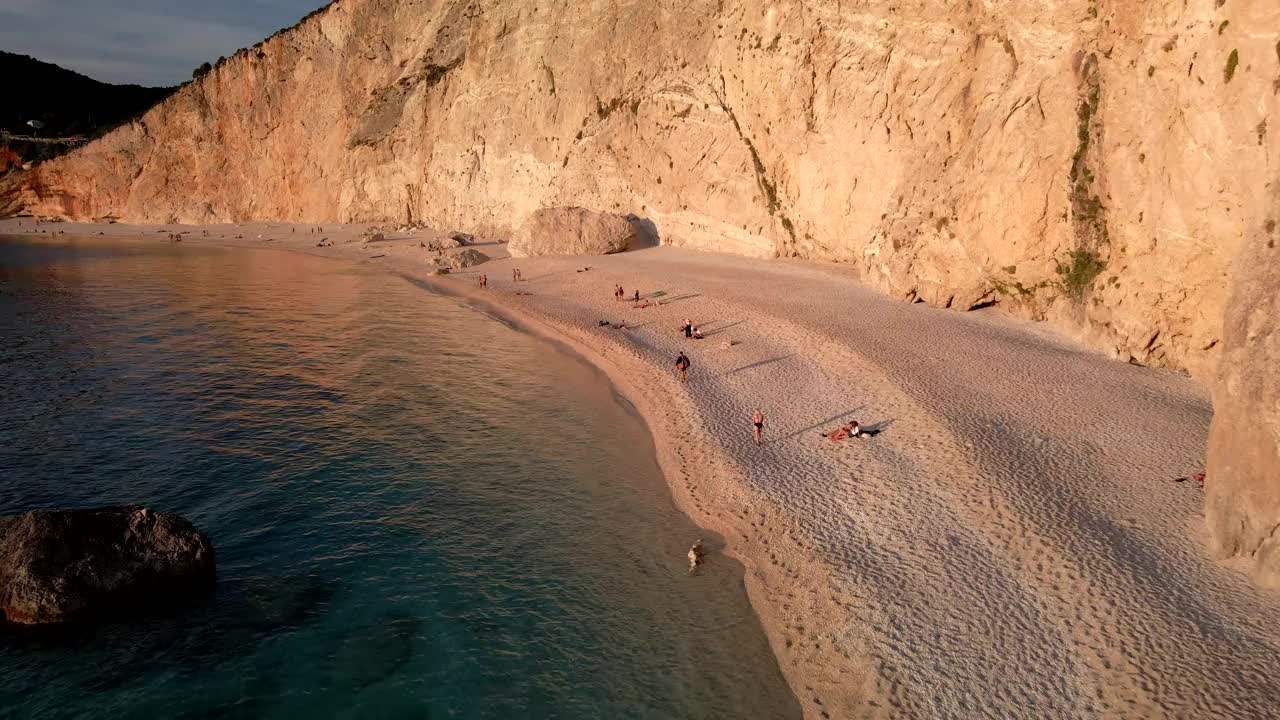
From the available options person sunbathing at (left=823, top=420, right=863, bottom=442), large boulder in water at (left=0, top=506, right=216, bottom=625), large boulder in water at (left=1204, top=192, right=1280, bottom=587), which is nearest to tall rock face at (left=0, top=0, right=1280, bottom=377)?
large boulder in water at (left=1204, top=192, right=1280, bottom=587)

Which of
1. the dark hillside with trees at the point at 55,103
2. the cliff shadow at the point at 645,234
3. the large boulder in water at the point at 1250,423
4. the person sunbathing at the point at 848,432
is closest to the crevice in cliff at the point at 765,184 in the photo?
the cliff shadow at the point at 645,234

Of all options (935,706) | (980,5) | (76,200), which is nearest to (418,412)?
(935,706)

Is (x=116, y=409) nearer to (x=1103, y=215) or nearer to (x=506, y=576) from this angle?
(x=506, y=576)

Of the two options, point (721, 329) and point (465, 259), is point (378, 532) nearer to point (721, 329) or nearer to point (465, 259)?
point (721, 329)

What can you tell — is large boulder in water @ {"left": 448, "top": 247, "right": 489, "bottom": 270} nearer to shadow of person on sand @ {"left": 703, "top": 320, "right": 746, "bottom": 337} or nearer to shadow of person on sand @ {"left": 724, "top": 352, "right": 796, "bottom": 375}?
shadow of person on sand @ {"left": 703, "top": 320, "right": 746, "bottom": 337}

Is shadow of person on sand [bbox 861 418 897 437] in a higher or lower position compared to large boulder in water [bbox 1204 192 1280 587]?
lower

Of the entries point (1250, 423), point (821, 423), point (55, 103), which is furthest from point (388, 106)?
point (55, 103)
